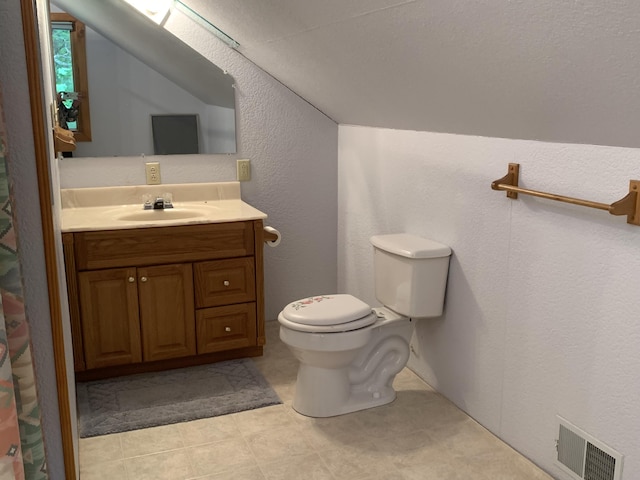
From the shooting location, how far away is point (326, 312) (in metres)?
2.64

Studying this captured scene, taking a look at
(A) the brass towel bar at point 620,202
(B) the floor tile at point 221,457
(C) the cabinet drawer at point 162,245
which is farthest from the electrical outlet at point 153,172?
(A) the brass towel bar at point 620,202

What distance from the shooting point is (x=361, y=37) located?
221 cm

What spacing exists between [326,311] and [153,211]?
3.64ft

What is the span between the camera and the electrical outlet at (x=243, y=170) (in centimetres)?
351

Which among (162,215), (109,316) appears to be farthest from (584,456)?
(162,215)

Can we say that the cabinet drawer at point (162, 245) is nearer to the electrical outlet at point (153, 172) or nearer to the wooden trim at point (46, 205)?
the electrical outlet at point (153, 172)

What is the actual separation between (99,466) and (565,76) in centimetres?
199

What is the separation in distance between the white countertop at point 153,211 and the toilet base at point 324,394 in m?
0.80

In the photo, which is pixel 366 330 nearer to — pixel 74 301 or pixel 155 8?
pixel 74 301

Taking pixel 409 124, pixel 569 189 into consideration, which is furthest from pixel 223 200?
pixel 569 189

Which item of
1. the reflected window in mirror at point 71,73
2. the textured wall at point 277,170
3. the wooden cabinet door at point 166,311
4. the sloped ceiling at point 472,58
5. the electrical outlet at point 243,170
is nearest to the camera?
the sloped ceiling at point 472,58

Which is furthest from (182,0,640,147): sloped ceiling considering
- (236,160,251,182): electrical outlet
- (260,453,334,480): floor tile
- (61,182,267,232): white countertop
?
(260,453,334,480): floor tile

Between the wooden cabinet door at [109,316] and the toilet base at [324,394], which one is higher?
the wooden cabinet door at [109,316]

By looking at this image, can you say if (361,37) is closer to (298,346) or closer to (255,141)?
(298,346)
